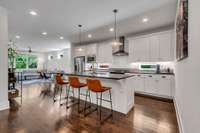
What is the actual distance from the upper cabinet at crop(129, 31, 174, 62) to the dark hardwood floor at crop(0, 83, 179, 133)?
208 centimetres

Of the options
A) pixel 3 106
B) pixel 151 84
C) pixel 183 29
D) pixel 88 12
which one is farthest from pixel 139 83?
pixel 3 106

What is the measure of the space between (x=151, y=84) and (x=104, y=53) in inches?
121

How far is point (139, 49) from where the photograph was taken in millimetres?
5031

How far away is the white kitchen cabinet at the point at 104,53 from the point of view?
6.20 metres

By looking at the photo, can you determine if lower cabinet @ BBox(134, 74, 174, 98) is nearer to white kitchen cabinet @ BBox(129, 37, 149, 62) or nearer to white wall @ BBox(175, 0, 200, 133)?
white kitchen cabinet @ BBox(129, 37, 149, 62)

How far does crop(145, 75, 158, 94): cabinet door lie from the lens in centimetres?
434

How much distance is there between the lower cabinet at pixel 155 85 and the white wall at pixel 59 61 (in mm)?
6710

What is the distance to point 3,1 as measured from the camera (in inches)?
115

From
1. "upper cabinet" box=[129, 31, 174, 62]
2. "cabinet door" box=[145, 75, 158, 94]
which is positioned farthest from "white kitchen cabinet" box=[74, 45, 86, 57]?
"cabinet door" box=[145, 75, 158, 94]

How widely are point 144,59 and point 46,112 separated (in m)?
4.23

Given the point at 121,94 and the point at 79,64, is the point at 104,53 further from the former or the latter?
the point at 121,94

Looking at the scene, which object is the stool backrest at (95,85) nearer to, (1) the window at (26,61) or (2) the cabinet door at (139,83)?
(2) the cabinet door at (139,83)

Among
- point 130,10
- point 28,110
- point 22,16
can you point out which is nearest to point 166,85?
point 130,10

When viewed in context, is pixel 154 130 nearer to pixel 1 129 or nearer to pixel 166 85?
pixel 166 85
